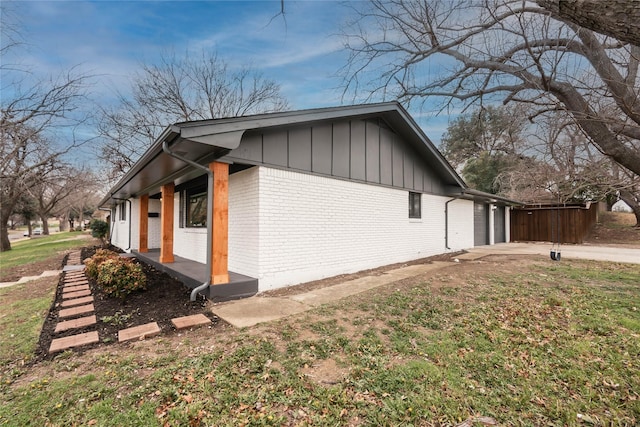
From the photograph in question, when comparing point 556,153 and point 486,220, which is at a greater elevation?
point 556,153

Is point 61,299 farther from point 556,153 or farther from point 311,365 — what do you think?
point 556,153

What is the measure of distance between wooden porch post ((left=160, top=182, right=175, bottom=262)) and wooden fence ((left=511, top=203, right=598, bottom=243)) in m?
17.1

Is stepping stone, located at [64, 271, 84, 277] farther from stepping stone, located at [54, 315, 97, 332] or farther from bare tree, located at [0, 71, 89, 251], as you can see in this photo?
stepping stone, located at [54, 315, 97, 332]

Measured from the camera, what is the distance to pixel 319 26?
261 inches

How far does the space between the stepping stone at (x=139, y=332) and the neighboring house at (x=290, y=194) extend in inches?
46.0

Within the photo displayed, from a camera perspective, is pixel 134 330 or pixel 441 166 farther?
pixel 441 166

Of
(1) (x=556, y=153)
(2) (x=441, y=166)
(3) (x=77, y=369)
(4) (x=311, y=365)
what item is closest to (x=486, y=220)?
(2) (x=441, y=166)

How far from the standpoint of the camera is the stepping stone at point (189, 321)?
3.86 m

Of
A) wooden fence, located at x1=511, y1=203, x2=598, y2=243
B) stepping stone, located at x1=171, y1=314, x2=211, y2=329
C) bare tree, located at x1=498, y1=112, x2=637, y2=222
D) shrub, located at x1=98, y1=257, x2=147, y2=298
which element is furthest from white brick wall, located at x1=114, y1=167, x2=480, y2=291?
wooden fence, located at x1=511, y1=203, x2=598, y2=243

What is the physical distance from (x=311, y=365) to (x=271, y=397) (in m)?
0.60

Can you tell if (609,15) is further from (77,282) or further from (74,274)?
(74,274)

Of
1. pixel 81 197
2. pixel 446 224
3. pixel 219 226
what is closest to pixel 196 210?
pixel 219 226

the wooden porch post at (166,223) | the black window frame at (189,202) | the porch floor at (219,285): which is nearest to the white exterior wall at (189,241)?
the black window frame at (189,202)

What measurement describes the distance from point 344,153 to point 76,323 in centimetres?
594
